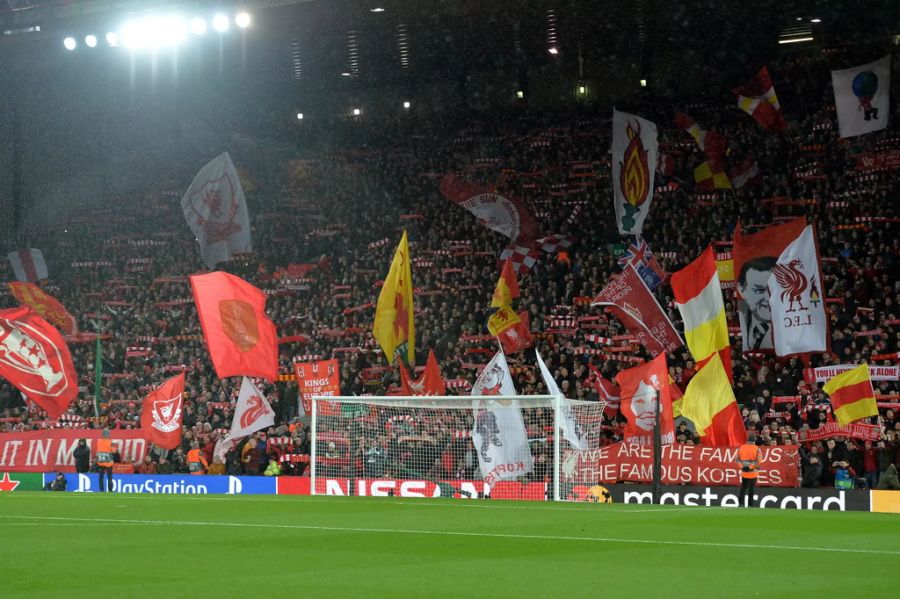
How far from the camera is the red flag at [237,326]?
80.6ft

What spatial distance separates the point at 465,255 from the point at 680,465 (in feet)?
43.8

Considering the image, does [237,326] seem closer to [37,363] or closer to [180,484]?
[180,484]

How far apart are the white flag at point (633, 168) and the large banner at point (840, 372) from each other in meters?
6.90

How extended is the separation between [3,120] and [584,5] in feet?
75.0

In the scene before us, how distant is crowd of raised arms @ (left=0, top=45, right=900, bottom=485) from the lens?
88.4 ft

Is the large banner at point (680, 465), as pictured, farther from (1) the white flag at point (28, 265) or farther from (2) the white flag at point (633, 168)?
(1) the white flag at point (28, 265)

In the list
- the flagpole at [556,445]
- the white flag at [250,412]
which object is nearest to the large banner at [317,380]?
the white flag at [250,412]

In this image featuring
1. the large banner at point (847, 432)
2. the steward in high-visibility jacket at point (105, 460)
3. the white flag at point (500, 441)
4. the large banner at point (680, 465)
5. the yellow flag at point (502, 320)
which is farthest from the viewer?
the yellow flag at point (502, 320)

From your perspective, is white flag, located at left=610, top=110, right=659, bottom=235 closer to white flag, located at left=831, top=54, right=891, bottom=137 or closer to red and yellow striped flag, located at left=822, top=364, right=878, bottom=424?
white flag, located at left=831, top=54, right=891, bottom=137

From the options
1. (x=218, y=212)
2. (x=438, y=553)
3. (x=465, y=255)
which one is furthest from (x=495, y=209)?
(x=438, y=553)

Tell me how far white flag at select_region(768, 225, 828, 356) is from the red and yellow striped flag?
1324 millimetres

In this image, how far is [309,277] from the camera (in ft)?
121

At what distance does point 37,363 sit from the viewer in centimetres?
2706

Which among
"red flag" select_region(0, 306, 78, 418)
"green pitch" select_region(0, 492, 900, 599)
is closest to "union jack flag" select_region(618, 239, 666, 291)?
"green pitch" select_region(0, 492, 900, 599)
